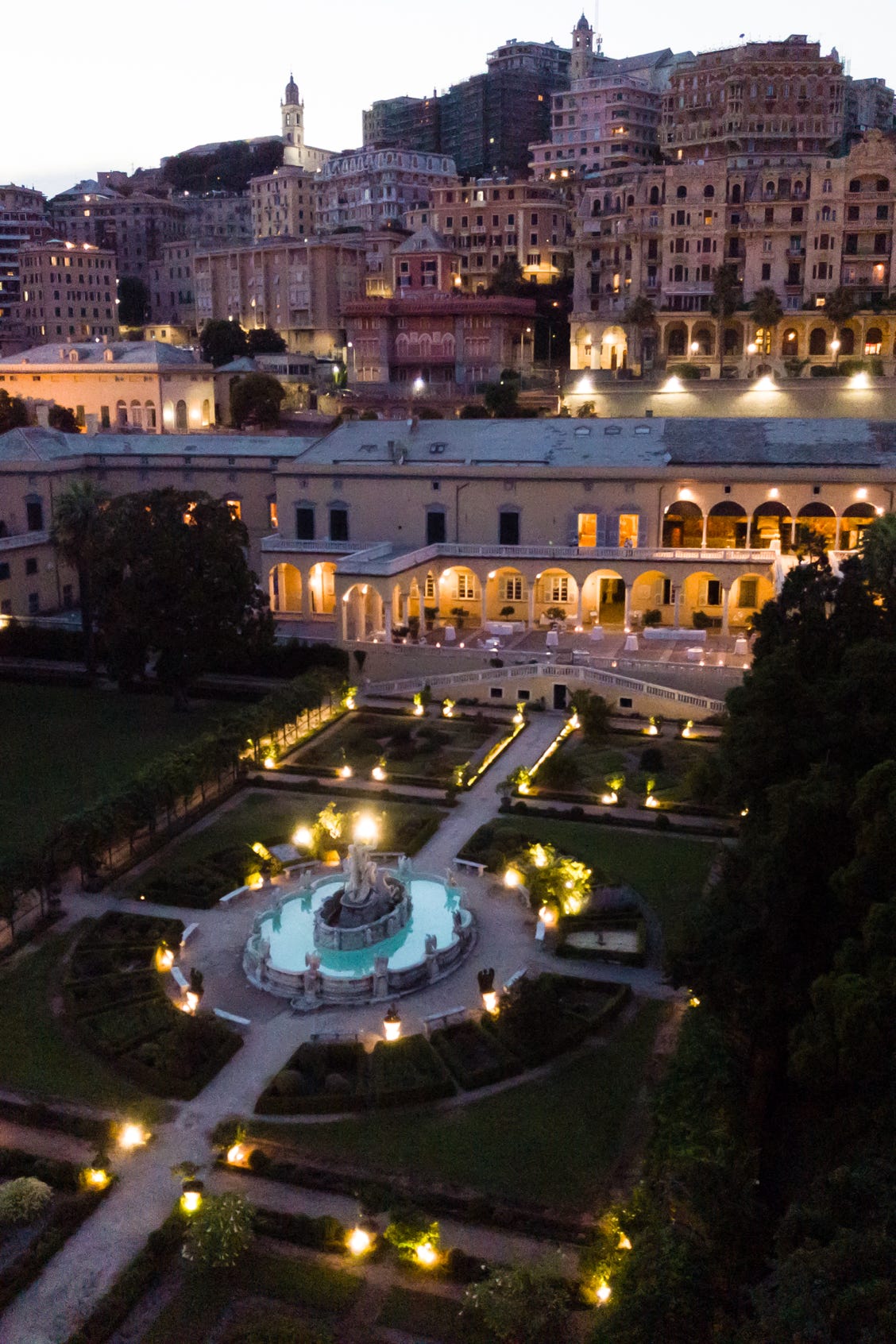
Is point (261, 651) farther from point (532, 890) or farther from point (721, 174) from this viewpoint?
point (721, 174)

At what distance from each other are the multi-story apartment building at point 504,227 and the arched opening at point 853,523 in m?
62.9

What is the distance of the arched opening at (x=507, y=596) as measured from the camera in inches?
2381

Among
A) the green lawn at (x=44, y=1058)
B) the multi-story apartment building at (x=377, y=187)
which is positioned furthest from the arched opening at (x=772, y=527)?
the multi-story apartment building at (x=377, y=187)

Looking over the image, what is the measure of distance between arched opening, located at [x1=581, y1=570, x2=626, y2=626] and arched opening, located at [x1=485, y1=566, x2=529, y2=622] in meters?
3.15

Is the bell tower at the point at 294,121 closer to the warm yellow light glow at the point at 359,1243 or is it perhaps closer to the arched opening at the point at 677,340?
the arched opening at the point at 677,340

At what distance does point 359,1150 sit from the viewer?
72.0 ft

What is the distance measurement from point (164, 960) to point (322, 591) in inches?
1385

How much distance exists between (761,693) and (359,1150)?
1408 cm

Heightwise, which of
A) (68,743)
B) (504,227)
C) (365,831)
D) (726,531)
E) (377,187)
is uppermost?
(377,187)

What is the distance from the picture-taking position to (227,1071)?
24.6 m

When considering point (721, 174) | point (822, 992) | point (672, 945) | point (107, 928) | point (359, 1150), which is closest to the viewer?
point (822, 992)

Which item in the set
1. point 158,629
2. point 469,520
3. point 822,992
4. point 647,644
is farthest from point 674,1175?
point 469,520

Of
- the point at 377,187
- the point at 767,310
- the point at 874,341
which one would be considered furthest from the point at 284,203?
the point at 874,341

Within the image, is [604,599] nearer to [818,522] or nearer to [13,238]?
[818,522]
